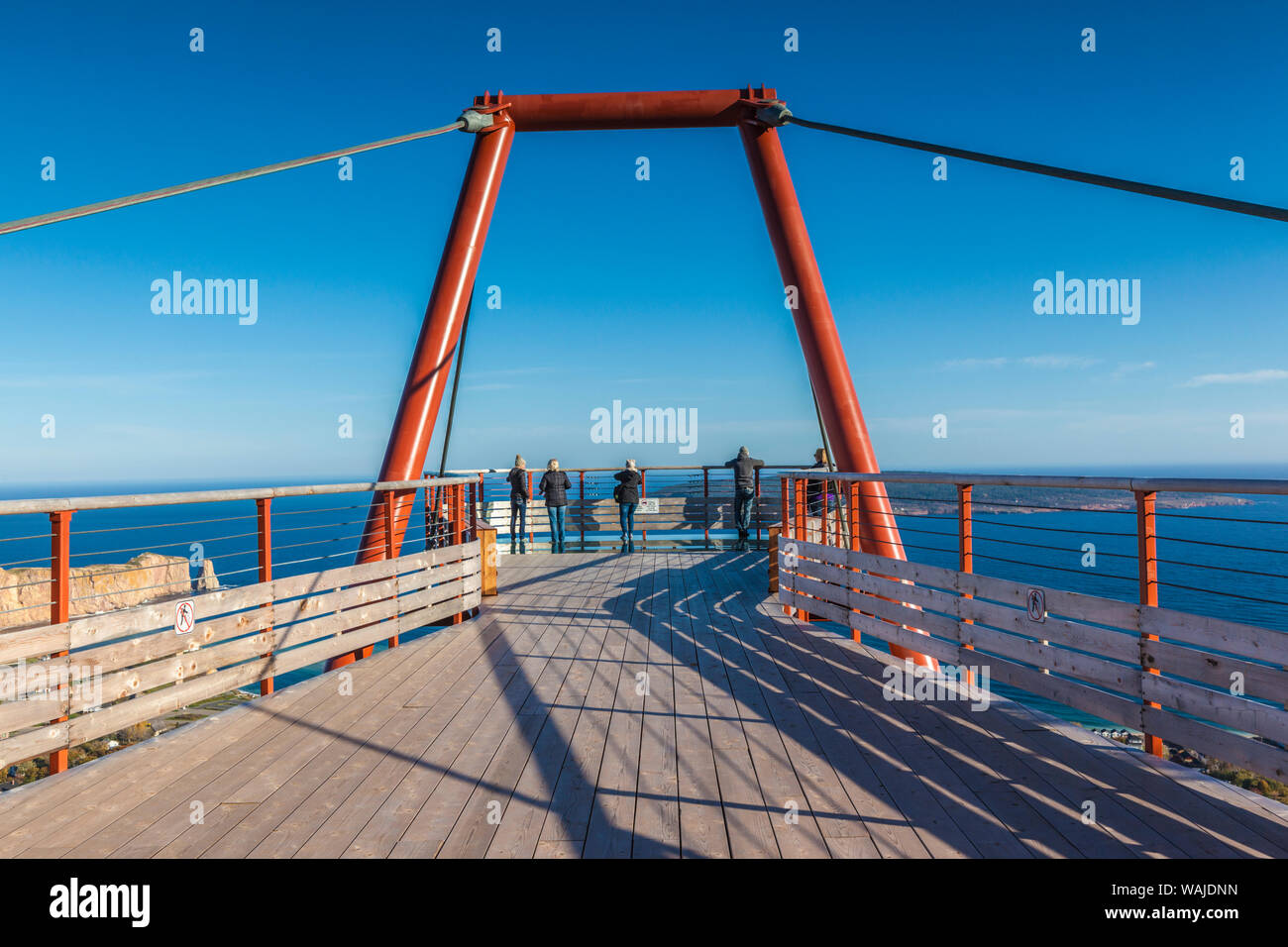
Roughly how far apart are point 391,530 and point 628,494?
23.4 ft

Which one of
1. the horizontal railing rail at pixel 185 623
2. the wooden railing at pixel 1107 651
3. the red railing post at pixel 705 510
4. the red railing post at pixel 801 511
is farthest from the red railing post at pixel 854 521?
the red railing post at pixel 705 510

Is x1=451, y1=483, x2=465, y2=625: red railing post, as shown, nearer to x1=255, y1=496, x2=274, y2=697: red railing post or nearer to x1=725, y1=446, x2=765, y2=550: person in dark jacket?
x1=255, y1=496, x2=274, y2=697: red railing post

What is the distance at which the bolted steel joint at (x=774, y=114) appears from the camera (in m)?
7.71

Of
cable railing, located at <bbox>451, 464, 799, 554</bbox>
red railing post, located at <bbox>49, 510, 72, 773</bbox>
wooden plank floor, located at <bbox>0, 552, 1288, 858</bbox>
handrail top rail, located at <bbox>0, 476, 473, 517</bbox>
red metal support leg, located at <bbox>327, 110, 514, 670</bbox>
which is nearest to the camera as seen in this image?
wooden plank floor, located at <bbox>0, 552, 1288, 858</bbox>

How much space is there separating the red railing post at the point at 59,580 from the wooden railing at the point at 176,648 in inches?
2.3

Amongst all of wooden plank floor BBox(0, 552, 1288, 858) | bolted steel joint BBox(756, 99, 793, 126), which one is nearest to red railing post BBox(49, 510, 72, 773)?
wooden plank floor BBox(0, 552, 1288, 858)

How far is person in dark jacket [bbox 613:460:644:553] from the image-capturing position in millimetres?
13164

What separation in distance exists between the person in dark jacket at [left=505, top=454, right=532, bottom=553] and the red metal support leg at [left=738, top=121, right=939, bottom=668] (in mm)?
6961

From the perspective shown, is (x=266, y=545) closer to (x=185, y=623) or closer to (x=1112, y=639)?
(x=185, y=623)

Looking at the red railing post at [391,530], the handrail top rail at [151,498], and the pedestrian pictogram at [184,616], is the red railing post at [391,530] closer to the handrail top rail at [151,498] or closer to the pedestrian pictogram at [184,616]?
the handrail top rail at [151,498]

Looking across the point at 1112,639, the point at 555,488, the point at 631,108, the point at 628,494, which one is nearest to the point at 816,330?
the point at 631,108
